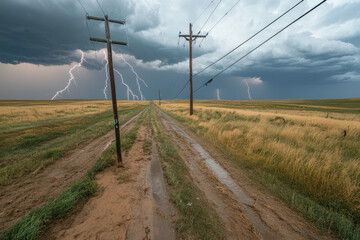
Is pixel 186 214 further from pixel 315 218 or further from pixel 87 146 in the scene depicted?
pixel 87 146

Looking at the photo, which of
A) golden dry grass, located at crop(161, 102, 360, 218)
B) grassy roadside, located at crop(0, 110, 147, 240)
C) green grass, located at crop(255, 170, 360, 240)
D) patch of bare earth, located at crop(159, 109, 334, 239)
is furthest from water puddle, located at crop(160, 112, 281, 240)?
grassy roadside, located at crop(0, 110, 147, 240)

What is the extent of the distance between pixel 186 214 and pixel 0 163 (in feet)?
24.1

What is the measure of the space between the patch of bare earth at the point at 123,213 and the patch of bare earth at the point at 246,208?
1175 millimetres

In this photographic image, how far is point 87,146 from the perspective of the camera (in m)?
7.32

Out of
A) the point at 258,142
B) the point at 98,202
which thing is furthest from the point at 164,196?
the point at 258,142

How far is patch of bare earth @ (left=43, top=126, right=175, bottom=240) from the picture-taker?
2396 mm

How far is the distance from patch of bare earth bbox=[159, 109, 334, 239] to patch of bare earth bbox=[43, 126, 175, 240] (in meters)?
1.17

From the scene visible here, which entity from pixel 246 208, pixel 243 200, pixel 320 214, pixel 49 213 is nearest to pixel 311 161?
pixel 320 214

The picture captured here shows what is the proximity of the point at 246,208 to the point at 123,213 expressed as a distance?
269cm

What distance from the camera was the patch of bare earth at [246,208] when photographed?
251 cm

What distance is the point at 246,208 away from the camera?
10.3 feet

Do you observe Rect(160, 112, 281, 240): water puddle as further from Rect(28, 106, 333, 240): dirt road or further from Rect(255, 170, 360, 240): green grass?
Rect(255, 170, 360, 240): green grass

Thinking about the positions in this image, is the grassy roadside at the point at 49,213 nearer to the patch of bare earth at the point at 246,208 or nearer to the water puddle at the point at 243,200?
the patch of bare earth at the point at 246,208

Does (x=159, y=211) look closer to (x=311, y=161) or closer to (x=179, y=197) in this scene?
(x=179, y=197)
